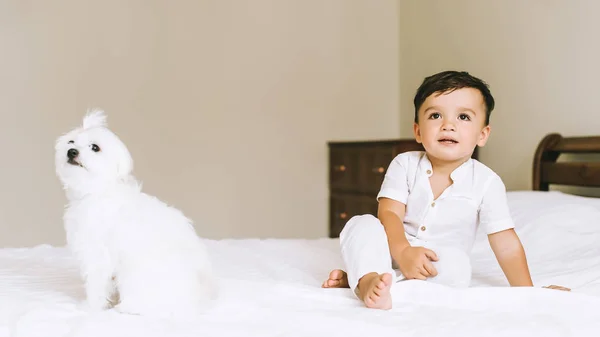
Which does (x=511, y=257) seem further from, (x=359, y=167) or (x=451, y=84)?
(x=359, y=167)

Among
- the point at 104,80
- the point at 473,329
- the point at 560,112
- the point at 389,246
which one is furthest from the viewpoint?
the point at 104,80

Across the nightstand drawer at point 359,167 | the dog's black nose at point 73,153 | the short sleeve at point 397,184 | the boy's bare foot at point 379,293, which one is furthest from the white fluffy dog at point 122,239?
the nightstand drawer at point 359,167

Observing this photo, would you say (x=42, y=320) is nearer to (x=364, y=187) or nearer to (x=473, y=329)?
(x=473, y=329)

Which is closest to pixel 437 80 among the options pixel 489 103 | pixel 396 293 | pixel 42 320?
pixel 489 103

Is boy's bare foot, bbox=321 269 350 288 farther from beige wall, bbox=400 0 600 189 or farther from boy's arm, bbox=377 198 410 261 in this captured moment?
beige wall, bbox=400 0 600 189

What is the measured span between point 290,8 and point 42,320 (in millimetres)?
3079

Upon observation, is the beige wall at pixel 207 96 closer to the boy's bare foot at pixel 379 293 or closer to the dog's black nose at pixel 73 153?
the dog's black nose at pixel 73 153

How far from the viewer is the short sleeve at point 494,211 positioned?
151cm

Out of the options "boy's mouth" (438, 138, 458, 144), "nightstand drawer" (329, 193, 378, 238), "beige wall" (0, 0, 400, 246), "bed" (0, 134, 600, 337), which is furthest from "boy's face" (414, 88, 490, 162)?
"beige wall" (0, 0, 400, 246)

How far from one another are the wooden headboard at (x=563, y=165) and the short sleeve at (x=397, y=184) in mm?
1008

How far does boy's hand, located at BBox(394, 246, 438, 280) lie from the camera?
1.42m

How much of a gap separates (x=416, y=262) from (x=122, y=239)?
2.09 feet

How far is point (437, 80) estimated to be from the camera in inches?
61.4

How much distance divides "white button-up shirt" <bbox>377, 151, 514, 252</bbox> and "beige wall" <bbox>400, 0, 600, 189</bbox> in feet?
3.67
